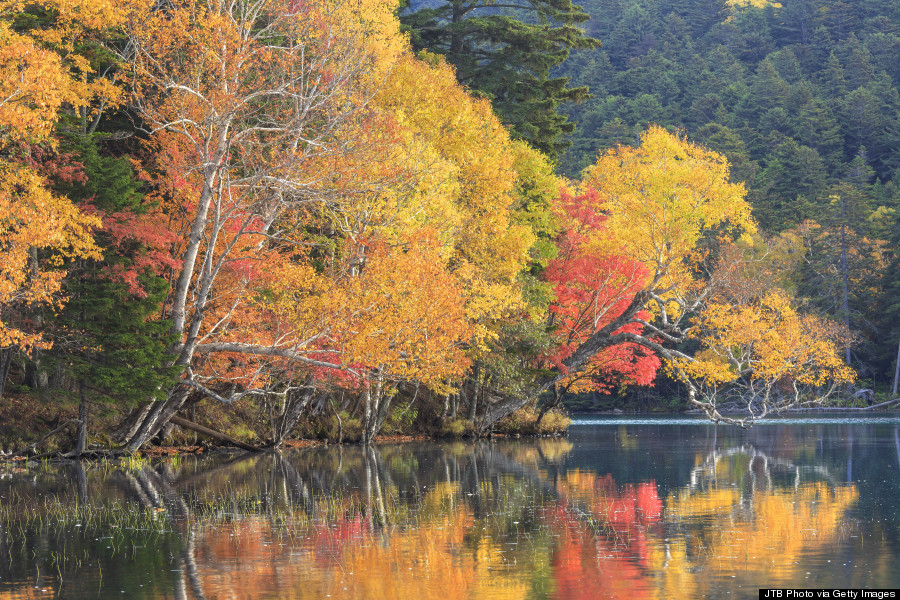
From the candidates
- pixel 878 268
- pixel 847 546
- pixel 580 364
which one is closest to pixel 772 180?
pixel 878 268

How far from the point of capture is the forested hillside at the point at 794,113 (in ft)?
241

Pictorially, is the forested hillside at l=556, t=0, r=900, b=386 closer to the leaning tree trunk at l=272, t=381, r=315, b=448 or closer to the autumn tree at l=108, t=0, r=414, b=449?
the leaning tree trunk at l=272, t=381, r=315, b=448

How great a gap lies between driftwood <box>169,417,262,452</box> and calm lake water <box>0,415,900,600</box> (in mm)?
4195

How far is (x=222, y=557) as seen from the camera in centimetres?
1206

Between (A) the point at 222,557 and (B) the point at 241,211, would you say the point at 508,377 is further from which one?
(A) the point at 222,557

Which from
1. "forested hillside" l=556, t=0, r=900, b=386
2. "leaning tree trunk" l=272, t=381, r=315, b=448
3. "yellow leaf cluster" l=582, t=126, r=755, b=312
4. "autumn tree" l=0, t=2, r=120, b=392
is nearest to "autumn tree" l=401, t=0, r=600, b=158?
"yellow leaf cluster" l=582, t=126, r=755, b=312

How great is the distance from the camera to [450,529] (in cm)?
1423

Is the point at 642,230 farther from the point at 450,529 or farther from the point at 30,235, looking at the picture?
the point at 450,529

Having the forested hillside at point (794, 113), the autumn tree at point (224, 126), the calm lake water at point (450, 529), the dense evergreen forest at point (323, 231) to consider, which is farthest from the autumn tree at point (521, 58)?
the calm lake water at point (450, 529)

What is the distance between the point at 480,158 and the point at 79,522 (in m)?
24.3

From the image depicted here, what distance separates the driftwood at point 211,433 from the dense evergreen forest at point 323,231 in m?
0.16

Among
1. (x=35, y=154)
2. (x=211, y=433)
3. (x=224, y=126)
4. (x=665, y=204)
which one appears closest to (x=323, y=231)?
(x=211, y=433)

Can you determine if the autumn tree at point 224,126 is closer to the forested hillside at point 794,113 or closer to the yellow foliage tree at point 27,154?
the yellow foliage tree at point 27,154

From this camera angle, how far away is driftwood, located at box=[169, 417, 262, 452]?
30948 mm
